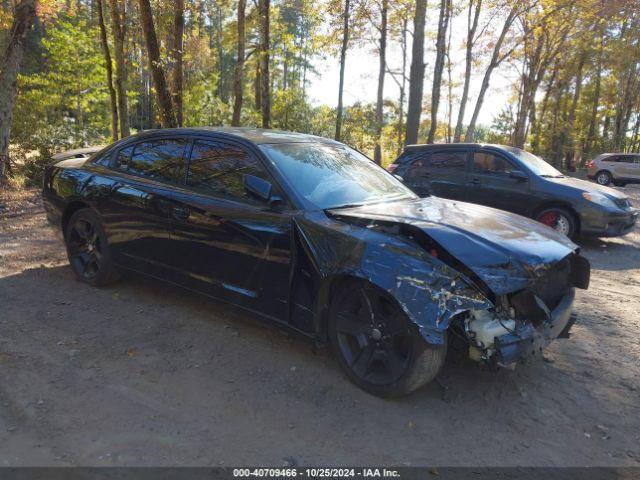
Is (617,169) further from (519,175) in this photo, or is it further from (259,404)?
(259,404)

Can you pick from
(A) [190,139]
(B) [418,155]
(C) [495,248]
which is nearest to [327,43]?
(B) [418,155]

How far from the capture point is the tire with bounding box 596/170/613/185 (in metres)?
23.5

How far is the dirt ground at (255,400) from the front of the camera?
9.02 ft

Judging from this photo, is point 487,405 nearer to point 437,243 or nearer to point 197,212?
point 437,243

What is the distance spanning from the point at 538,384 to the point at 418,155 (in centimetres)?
670

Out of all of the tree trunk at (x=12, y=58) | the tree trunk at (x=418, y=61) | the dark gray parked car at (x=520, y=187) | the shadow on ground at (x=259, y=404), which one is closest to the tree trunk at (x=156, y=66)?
the tree trunk at (x=12, y=58)

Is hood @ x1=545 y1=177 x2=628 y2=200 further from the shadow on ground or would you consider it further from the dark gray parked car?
the shadow on ground

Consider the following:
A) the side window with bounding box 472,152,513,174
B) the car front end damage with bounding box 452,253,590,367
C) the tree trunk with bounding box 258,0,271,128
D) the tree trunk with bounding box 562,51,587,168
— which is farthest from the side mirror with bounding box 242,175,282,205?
the tree trunk with bounding box 562,51,587,168

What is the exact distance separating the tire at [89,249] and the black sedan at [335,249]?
3 cm

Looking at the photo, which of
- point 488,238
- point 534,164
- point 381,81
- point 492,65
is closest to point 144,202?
point 488,238

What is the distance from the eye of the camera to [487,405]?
3252mm

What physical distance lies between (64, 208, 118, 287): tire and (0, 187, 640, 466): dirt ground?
39 centimetres

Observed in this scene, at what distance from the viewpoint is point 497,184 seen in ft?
28.3

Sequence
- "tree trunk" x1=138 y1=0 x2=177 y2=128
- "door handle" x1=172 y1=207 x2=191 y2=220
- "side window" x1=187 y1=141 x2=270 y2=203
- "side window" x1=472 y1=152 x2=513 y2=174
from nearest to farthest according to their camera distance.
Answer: "side window" x1=187 y1=141 x2=270 y2=203 < "door handle" x1=172 y1=207 x2=191 y2=220 < "side window" x1=472 y1=152 x2=513 y2=174 < "tree trunk" x1=138 y1=0 x2=177 y2=128
